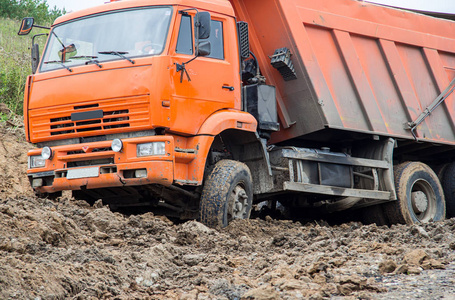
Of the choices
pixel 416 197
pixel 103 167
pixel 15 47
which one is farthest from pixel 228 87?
pixel 15 47

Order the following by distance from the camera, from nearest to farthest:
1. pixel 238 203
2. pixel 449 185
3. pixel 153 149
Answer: pixel 153 149 → pixel 238 203 → pixel 449 185

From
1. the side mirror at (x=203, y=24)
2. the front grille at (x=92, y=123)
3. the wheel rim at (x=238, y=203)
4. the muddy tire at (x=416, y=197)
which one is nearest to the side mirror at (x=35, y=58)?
the front grille at (x=92, y=123)

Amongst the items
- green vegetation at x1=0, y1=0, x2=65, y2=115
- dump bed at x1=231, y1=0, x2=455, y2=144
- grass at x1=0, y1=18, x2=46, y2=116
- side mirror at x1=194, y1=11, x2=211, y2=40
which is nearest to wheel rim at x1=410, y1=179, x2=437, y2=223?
dump bed at x1=231, y1=0, x2=455, y2=144

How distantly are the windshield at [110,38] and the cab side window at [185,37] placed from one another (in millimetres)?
172

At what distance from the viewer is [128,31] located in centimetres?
719

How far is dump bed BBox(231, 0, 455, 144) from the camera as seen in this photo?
329 inches

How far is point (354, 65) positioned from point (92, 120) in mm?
3959

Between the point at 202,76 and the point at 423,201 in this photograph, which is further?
the point at 423,201

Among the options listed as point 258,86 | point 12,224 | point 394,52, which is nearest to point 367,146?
point 394,52

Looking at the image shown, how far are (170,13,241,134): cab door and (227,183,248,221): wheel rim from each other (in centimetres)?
92

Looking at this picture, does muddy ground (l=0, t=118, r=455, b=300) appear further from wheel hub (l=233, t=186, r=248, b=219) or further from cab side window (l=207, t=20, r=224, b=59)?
cab side window (l=207, t=20, r=224, b=59)

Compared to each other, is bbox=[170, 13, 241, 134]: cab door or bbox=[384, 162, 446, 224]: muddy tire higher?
bbox=[170, 13, 241, 134]: cab door

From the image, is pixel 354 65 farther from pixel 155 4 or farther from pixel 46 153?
pixel 46 153

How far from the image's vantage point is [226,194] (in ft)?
23.6
